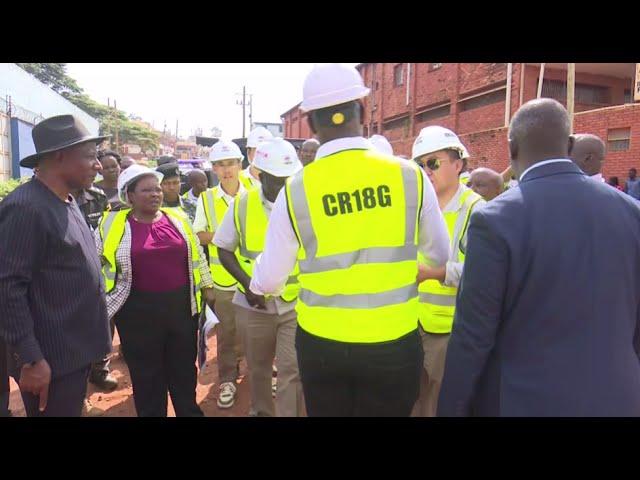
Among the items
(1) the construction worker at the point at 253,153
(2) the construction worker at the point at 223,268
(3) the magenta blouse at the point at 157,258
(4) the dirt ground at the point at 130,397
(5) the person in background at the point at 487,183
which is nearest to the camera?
(3) the magenta blouse at the point at 157,258

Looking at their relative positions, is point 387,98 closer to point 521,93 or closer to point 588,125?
point 521,93

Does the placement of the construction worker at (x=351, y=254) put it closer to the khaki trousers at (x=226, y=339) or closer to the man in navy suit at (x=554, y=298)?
the man in navy suit at (x=554, y=298)

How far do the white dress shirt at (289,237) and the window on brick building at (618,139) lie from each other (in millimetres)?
13451

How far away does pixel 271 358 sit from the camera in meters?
3.52

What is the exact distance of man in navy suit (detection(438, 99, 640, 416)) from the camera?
1.50 metres

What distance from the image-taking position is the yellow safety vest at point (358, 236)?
1.77m

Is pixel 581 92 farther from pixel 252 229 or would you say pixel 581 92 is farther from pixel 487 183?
pixel 252 229

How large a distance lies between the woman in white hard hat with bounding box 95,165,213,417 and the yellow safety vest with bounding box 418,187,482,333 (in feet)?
5.36

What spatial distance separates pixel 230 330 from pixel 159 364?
130cm

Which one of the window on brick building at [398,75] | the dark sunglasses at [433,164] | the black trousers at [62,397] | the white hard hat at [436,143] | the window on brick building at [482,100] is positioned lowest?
the black trousers at [62,397]

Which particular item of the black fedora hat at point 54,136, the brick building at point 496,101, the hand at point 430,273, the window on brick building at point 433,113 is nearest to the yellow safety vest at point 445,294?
the hand at point 430,273

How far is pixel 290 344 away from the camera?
129 inches

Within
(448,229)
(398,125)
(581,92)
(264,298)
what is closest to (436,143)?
(448,229)

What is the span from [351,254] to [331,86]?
68 cm
